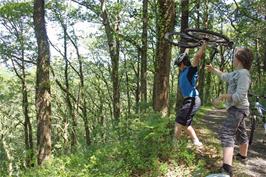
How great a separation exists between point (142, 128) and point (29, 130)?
905 inches

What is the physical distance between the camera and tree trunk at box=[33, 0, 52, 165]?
1045 cm

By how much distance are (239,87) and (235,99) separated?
7.9 inches

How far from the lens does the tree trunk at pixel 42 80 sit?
10.5 m

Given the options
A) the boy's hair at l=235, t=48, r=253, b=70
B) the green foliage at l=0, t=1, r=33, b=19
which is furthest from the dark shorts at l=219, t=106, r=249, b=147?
the green foliage at l=0, t=1, r=33, b=19

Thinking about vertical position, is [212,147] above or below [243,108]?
below

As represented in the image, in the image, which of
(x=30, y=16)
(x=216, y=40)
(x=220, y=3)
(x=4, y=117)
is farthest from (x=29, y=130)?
(x=216, y=40)

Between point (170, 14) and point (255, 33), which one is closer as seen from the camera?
point (170, 14)

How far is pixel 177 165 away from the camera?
257 inches

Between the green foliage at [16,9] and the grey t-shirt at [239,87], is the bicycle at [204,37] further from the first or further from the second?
the green foliage at [16,9]

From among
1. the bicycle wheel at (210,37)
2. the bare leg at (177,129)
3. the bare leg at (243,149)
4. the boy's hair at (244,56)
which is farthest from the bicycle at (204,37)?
the bare leg at (243,149)

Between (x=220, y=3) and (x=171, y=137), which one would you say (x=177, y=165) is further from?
(x=220, y=3)

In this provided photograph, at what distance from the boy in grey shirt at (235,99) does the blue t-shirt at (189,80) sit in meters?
0.80

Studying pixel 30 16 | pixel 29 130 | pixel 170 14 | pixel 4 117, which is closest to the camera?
pixel 170 14

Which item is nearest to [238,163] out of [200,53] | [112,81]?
[200,53]
